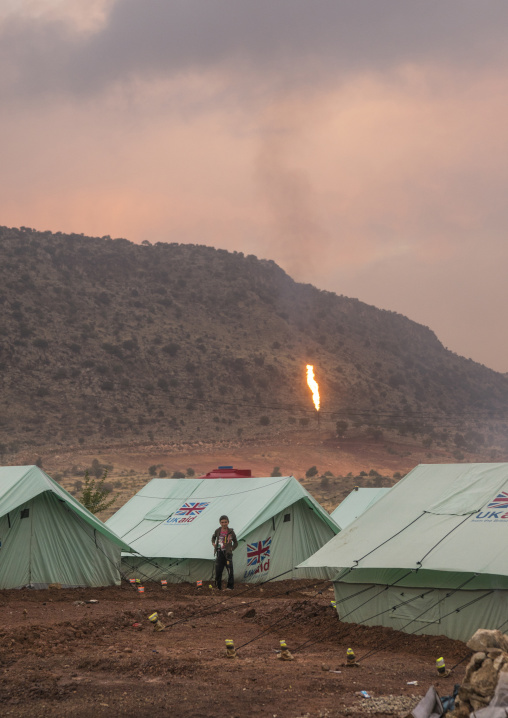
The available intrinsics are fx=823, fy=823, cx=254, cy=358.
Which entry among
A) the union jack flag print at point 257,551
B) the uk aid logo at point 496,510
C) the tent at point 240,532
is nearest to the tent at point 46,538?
the tent at point 240,532

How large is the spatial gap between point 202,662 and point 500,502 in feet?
16.1

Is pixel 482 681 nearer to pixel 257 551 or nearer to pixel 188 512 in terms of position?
pixel 257 551

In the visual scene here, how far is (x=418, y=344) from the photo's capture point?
378 feet

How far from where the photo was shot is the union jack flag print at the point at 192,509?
21475mm

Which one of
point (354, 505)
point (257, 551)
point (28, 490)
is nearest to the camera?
point (28, 490)

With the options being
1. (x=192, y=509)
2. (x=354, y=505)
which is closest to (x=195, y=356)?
(x=354, y=505)

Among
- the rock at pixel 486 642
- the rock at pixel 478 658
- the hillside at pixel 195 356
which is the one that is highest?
the hillside at pixel 195 356

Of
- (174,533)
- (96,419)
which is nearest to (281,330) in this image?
(96,419)

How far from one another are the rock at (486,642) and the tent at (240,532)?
38.8 feet

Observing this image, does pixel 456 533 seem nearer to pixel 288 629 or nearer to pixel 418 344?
pixel 288 629

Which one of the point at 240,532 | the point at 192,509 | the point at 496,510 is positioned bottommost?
the point at 240,532

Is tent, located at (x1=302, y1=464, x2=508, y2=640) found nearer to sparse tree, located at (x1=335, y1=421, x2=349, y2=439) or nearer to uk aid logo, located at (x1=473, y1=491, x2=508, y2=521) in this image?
uk aid logo, located at (x1=473, y1=491, x2=508, y2=521)

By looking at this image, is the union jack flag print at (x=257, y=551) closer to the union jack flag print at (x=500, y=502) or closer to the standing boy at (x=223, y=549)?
the standing boy at (x=223, y=549)

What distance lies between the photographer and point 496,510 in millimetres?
11695
